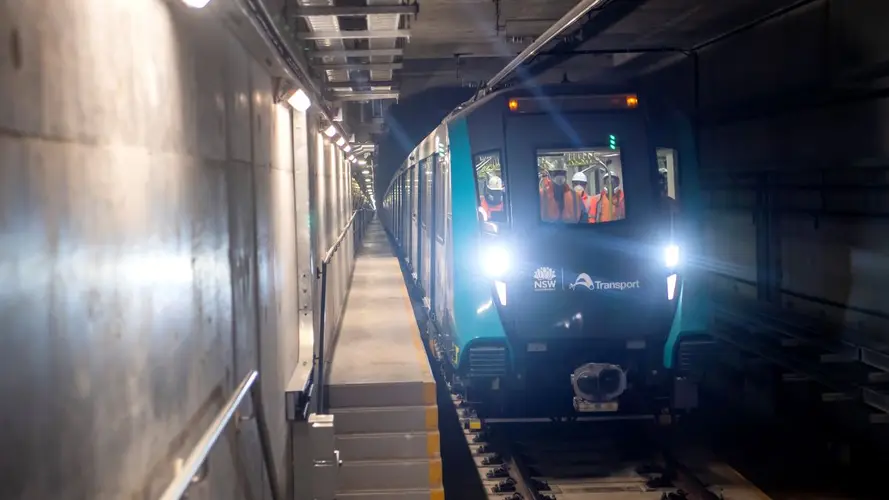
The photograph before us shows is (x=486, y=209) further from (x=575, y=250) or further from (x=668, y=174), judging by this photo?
(x=668, y=174)

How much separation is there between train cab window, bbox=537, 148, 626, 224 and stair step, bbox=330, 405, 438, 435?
187 centimetres

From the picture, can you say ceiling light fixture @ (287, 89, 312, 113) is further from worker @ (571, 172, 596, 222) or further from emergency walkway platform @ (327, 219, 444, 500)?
emergency walkway platform @ (327, 219, 444, 500)

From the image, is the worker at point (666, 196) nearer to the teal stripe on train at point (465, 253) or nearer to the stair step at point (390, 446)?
the teal stripe on train at point (465, 253)

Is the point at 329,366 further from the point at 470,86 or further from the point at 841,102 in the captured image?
the point at 470,86

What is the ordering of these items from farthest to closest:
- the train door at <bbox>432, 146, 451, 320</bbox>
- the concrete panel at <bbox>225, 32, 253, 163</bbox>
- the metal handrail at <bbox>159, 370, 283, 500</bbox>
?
1. the train door at <bbox>432, 146, 451, 320</bbox>
2. the concrete panel at <bbox>225, 32, 253, 163</bbox>
3. the metal handrail at <bbox>159, 370, 283, 500</bbox>

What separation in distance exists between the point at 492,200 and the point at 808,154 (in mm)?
4626

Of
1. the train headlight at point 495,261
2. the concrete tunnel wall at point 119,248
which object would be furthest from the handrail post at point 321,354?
the concrete tunnel wall at point 119,248

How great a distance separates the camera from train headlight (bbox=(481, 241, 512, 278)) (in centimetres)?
691

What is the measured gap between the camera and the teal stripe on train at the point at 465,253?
701cm

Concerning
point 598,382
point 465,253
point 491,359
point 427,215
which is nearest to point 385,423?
point 491,359

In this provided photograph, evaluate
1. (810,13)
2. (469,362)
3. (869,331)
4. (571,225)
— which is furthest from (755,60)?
(469,362)

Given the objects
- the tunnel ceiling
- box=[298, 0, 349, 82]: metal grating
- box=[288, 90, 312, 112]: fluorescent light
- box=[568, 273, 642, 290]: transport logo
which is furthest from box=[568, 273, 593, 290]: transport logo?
box=[298, 0, 349, 82]: metal grating

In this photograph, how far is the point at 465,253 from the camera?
7191 mm

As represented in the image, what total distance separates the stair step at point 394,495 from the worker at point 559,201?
233 centimetres
